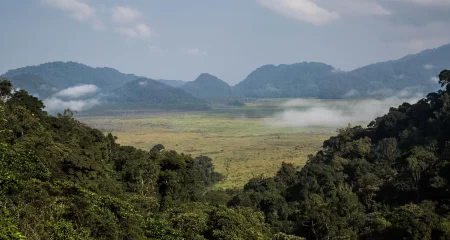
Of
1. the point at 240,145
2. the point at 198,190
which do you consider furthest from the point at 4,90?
the point at 240,145

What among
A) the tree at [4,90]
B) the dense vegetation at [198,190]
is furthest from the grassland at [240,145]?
the tree at [4,90]

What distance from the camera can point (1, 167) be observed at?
18.5 m

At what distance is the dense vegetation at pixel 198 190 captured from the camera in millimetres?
17641

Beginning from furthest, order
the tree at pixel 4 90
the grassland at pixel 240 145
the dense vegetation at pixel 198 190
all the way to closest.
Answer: the grassland at pixel 240 145 < the tree at pixel 4 90 < the dense vegetation at pixel 198 190

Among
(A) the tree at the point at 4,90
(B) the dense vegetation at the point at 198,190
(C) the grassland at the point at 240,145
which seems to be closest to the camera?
(B) the dense vegetation at the point at 198,190

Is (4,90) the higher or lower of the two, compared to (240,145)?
higher

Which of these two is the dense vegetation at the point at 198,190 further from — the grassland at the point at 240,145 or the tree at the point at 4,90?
the grassland at the point at 240,145

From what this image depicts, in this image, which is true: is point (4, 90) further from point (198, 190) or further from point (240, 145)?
point (240, 145)

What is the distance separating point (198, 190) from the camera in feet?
128

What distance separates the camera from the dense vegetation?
17.6 meters

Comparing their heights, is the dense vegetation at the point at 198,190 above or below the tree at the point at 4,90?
below

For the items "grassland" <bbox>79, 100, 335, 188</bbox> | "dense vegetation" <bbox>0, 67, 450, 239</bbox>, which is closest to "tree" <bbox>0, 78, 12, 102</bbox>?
"dense vegetation" <bbox>0, 67, 450, 239</bbox>

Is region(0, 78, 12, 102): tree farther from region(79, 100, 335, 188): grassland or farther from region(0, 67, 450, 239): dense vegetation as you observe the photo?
region(79, 100, 335, 188): grassland

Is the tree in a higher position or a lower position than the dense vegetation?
higher
